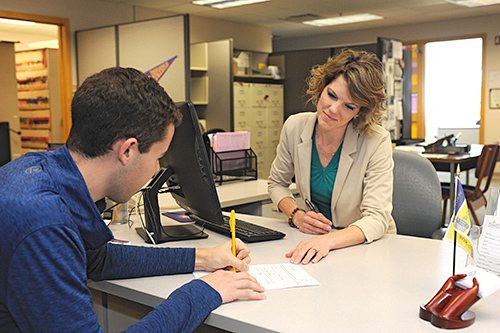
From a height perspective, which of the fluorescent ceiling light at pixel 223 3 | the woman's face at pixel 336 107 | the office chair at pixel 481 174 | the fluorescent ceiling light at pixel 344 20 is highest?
the fluorescent ceiling light at pixel 344 20

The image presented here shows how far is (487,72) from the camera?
26.5 feet

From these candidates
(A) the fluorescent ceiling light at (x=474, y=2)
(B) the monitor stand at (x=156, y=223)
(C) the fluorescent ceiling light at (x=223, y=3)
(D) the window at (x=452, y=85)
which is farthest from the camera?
(D) the window at (x=452, y=85)

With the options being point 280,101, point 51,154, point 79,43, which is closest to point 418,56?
point 280,101

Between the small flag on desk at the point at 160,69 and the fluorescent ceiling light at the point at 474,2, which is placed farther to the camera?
the fluorescent ceiling light at the point at 474,2

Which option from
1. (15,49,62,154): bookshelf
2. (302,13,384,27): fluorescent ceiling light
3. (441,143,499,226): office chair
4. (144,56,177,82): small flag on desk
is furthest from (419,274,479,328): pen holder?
(15,49,62,154): bookshelf

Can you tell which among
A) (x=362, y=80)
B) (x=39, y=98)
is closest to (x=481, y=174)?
(x=362, y=80)

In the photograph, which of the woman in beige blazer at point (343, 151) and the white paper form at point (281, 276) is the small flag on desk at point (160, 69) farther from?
the white paper form at point (281, 276)

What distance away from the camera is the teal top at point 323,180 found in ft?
6.24

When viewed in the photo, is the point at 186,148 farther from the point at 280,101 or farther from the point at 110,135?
the point at 280,101

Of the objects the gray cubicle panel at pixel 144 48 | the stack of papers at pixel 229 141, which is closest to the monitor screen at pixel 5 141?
the gray cubicle panel at pixel 144 48

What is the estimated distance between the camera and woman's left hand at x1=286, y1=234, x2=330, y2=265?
1.38 m

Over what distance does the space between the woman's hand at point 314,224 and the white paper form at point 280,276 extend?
327mm

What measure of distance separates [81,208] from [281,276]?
0.59 m

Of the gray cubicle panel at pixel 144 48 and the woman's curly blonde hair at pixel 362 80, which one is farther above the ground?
the gray cubicle panel at pixel 144 48
